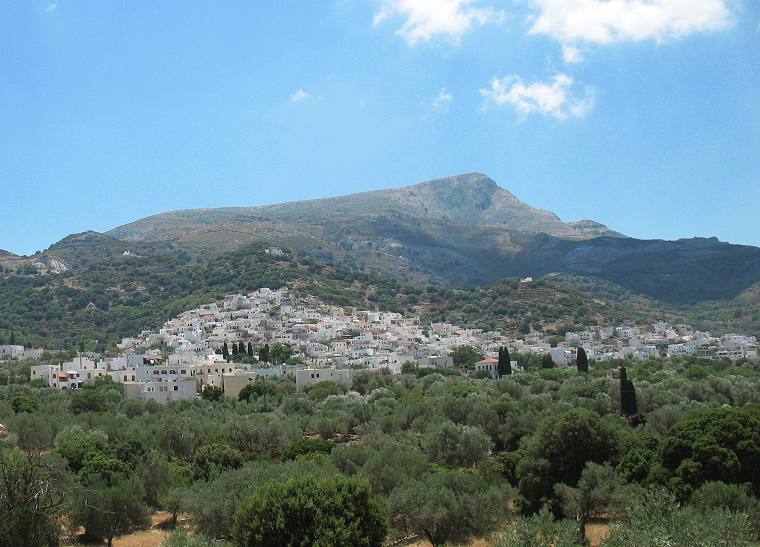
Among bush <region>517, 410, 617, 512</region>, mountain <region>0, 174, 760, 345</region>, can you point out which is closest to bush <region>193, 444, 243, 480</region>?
bush <region>517, 410, 617, 512</region>

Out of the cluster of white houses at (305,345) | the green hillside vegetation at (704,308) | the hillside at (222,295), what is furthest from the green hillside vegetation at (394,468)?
the green hillside vegetation at (704,308)

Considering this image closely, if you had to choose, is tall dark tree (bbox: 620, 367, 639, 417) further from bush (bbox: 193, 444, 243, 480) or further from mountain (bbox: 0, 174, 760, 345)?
mountain (bbox: 0, 174, 760, 345)

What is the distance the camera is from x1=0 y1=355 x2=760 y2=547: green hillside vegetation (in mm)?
18031

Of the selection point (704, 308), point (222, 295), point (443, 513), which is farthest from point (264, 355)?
point (704, 308)

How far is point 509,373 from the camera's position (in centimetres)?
6084

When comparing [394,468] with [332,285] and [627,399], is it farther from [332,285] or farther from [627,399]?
[332,285]

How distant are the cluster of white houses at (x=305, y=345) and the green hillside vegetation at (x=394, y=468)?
9.93 metres

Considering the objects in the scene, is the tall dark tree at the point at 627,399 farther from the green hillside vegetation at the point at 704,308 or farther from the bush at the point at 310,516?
the green hillside vegetation at the point at 704,308

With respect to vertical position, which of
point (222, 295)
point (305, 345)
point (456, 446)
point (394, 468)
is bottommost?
point (456, 446)

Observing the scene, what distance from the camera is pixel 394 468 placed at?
1042 inches

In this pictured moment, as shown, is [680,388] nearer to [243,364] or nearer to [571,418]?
[571,418]

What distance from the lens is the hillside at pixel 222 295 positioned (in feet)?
349

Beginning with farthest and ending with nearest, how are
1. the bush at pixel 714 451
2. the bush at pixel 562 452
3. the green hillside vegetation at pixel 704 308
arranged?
the green hillside vegetation at pixel 704 308, the bush at pixel 562 452, the bush at pixel 714 451

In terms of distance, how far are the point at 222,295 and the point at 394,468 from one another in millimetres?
91008
